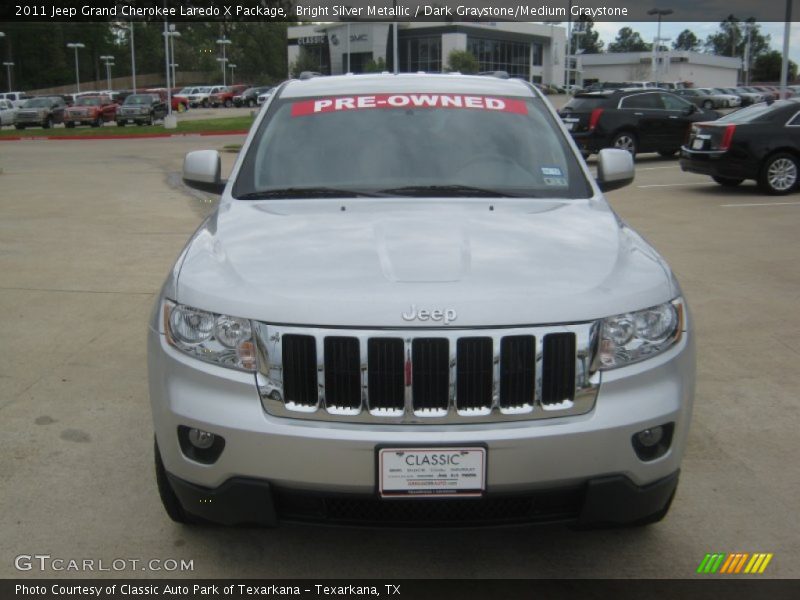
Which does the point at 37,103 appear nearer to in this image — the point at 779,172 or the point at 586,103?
the point at 586,103

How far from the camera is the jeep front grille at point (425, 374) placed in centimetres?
269

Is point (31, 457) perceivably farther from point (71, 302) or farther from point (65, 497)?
point (71, 302)

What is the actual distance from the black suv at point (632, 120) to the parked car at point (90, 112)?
28955 mm

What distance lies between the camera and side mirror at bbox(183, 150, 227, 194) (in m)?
4.54

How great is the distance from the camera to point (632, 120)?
18984 mm

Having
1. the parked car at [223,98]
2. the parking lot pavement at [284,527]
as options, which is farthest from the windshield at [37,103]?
the parking lot pavement at [284,527]

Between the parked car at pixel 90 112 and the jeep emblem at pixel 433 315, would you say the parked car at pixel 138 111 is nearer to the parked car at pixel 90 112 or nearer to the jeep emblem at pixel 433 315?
the parked car at pixel 90 112

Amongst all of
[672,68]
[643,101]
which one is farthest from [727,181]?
[672,68]

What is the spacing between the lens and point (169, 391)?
2.87 m

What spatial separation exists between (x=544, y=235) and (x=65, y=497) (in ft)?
7.51

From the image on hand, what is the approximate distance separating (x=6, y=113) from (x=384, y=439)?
4634 cm

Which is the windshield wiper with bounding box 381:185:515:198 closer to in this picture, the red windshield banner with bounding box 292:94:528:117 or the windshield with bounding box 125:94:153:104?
the red windshield banner with bounding box 292:94:528:117
